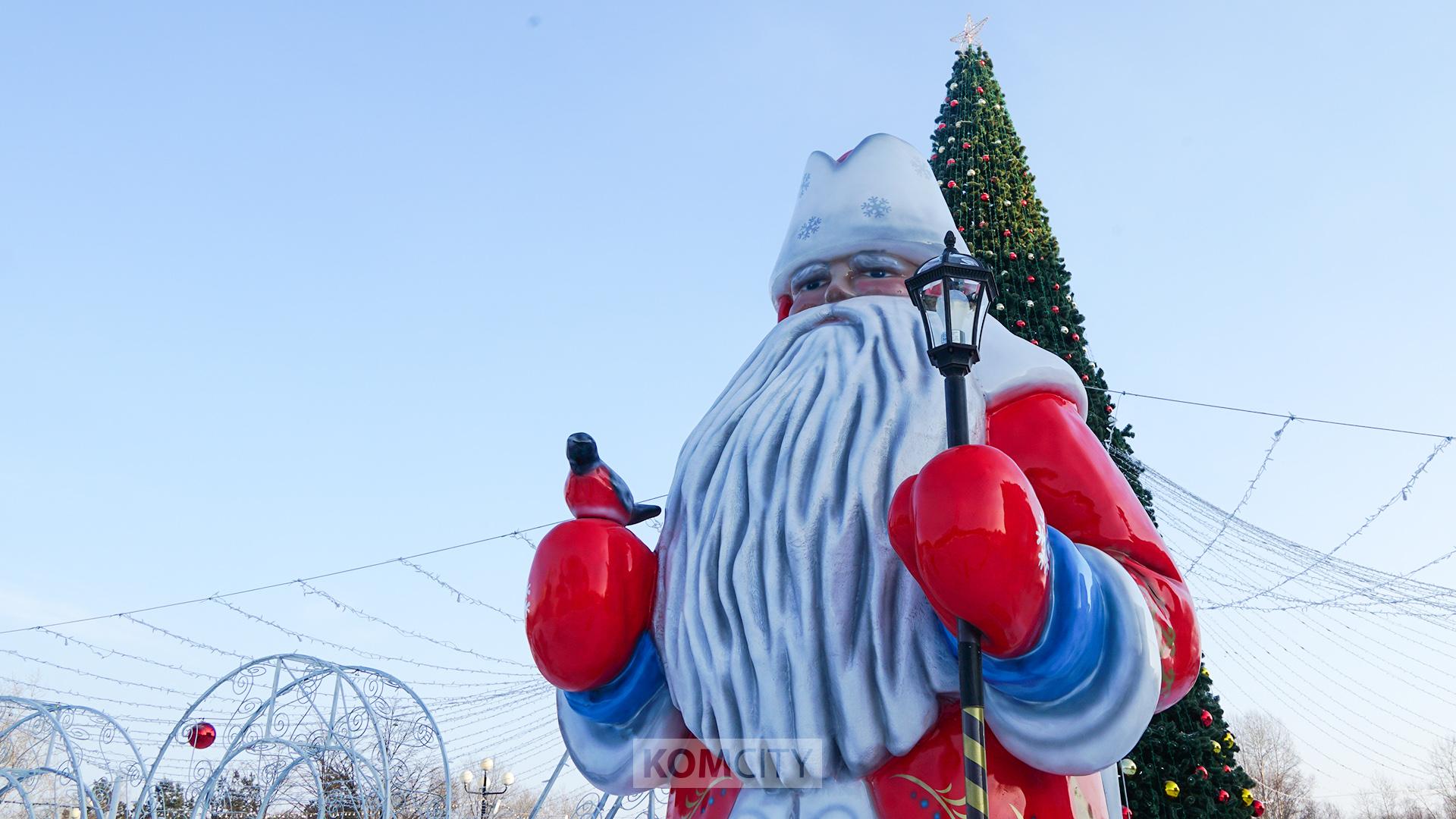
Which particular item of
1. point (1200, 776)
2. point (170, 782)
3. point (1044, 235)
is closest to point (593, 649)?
point (1200, 776)

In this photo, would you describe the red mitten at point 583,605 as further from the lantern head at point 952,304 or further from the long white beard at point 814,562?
the lantern head at point 952,304

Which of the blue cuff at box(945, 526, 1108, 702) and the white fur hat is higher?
the white fur hat

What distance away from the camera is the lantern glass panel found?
2814 mm

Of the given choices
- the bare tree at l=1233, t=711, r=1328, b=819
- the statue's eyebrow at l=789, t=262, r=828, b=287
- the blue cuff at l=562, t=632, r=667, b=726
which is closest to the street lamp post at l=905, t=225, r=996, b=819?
the statue's eyebrow at l=789, t=262, r=828, b=287

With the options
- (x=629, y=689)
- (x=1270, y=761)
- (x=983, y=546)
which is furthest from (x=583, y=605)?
(x=1270, y=761)

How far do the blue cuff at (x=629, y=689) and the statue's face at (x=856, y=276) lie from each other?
4.12ft

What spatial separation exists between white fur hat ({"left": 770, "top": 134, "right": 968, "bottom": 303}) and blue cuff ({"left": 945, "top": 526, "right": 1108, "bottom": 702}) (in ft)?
4.45

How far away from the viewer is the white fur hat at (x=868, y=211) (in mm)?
3740

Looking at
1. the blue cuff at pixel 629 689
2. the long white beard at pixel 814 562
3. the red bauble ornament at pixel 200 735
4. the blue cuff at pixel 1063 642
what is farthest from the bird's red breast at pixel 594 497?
the red bauble ornament at pixel 200 735

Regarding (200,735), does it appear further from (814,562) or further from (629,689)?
(814,562)

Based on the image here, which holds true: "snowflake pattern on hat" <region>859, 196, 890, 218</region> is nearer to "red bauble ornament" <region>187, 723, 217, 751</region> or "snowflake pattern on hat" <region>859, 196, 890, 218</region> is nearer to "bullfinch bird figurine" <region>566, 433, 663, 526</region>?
"bullfinch bird figurine" <region>566, 433, 663, 526</region>

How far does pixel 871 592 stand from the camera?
9.34 feet

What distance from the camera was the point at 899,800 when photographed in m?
A: 2.77

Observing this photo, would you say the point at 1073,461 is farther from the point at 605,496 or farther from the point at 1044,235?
the point at 1044,235
